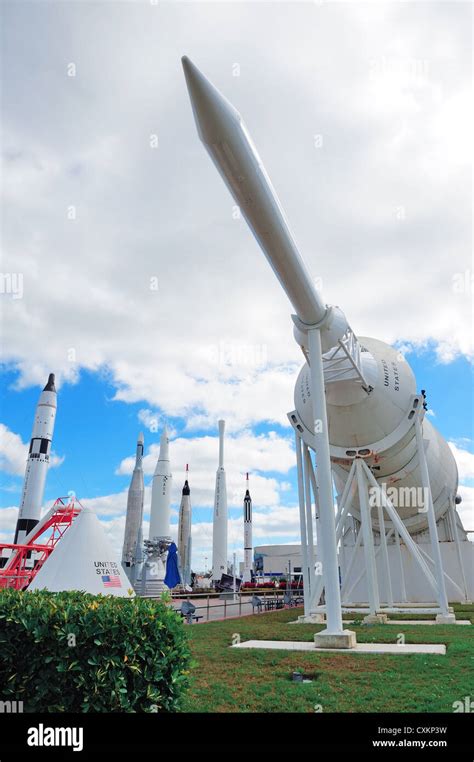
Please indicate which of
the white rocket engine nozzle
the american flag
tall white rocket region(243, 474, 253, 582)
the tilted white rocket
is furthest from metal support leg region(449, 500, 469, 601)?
the tilted white rocket

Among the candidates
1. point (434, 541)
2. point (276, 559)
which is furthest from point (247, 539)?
point (434, 541)

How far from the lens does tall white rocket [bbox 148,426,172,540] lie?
33219 millimetres

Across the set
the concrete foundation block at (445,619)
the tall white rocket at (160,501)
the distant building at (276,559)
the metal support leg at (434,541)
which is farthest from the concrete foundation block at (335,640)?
the distant building at (276,559)

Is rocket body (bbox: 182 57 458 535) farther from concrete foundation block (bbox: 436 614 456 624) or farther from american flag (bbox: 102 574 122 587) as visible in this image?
concrete foundation block (bbox: 436 614 456 624)

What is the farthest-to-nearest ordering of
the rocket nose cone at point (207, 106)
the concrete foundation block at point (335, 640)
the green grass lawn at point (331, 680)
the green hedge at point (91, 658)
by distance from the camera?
the concrete foundation block at point (335, 640) < the rocket nose cone at point (207, 106) < the green grass lawn at point (331, 680) < the green hedge at point (91, 658)

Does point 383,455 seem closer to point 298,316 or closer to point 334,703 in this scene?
point 298,316

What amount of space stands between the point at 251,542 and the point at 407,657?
55386 mm

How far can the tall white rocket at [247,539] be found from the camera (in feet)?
195

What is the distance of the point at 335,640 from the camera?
34.4ft

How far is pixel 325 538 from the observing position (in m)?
11.4

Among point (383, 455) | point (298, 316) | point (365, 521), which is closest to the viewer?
point (298, 316)

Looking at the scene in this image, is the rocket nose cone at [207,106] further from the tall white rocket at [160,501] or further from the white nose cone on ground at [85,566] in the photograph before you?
the tall white rocket at [160,501]

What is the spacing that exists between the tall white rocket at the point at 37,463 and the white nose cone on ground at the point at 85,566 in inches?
885
